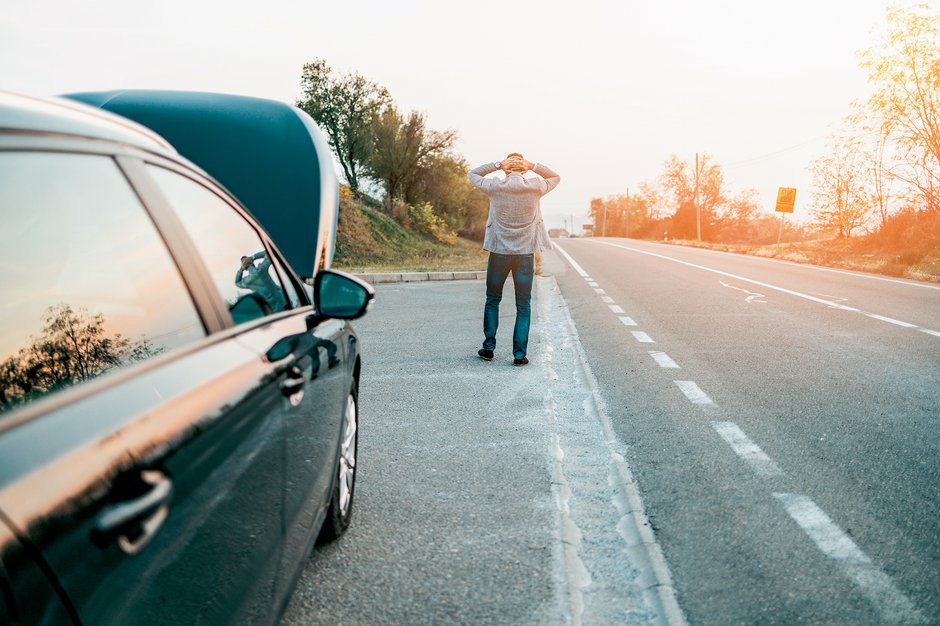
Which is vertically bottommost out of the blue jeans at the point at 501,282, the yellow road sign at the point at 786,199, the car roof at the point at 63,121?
the blue jeans at the point at 501,282

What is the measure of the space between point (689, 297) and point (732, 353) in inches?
248

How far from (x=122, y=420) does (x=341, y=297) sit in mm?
1546

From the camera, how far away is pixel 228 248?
2.56 m

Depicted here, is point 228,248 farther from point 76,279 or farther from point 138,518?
point 138,518

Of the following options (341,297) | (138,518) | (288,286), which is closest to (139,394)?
(138,518)

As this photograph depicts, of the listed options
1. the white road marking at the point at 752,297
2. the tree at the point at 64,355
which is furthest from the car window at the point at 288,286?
the white road marking at the point at 752,297

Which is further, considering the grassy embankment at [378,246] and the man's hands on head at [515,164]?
the grassy embankment at [378,246]

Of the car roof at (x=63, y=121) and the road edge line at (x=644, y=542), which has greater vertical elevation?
the car roof at (x=63, y=121)

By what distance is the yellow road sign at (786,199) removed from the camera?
57156 millimetres

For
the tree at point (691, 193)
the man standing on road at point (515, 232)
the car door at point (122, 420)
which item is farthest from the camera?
the tree at point (691, 193)

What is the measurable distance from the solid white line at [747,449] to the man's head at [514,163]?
356 cm

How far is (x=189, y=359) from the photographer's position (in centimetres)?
184

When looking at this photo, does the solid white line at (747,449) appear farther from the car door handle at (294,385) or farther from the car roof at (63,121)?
the car roof at (63,121)

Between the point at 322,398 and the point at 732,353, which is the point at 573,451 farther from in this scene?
the point at 732,353
